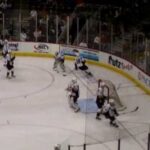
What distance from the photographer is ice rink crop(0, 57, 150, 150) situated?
911cm

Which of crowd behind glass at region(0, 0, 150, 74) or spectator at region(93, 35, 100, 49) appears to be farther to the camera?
crowd behind glass at region(0, 0, 150, 74)

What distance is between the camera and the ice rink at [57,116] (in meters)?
9.11

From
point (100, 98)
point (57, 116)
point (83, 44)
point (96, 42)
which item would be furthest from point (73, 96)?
point (83, 44)

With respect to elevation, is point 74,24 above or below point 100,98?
above

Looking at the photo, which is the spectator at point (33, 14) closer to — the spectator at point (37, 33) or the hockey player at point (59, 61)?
the spectator at point (37, 33)

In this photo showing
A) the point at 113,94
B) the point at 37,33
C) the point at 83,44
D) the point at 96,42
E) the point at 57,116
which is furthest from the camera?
the point at 37,33

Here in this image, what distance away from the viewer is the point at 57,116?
11.6m

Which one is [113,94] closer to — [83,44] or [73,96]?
[73,96]

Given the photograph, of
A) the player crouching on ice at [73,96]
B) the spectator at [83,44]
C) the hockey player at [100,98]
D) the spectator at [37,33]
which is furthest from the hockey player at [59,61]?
the hockey player at [100,98]

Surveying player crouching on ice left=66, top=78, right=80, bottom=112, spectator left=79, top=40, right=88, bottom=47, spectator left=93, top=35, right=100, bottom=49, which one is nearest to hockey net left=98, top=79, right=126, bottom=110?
player crouching on ice left=66, top=78, right=80, bottom=112

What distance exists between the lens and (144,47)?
526 inches

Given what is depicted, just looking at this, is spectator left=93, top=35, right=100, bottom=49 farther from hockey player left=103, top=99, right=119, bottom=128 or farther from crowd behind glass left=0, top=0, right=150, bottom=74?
hockey player left=103, top=99, right=119, bottom=128

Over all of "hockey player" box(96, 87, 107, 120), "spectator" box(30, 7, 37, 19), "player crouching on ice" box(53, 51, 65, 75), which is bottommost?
"hockey player" box(96, 87, 107, 120)

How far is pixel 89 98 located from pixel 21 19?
6.08 m
